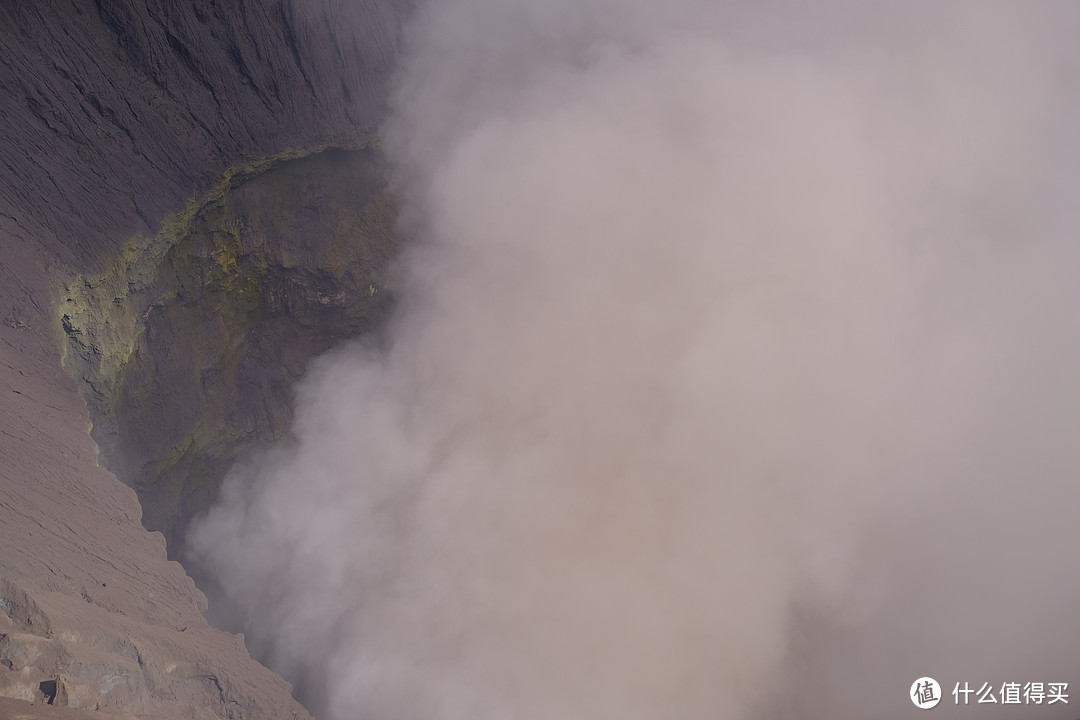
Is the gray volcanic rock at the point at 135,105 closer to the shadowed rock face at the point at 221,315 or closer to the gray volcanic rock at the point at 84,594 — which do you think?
the shadowed rock face at the point at 221,315

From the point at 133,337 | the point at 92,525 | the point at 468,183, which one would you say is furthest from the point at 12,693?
the point at 468,183

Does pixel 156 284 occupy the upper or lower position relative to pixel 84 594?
upper

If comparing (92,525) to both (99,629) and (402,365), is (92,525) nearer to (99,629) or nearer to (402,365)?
(99,629)

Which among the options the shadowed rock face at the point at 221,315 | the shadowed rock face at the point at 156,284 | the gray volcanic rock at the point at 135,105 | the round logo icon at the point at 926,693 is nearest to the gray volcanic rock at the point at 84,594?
the shadowed rock face at the point at 156,284

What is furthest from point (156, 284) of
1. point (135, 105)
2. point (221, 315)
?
point (135, 105)

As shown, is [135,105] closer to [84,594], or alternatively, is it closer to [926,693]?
[84,594]

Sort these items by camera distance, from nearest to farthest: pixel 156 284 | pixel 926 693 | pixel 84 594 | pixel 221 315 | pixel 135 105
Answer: pixel 84 594 → pixel 135 105 → pixel 156 284 → pixel 221 315 → pixel 926 693
